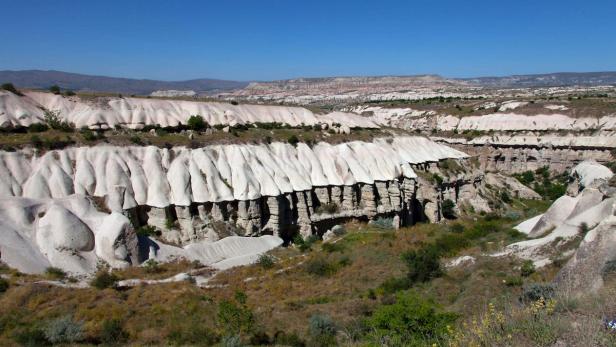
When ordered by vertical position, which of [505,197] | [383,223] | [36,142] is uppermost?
[36,142]

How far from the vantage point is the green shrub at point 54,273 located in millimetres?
19453

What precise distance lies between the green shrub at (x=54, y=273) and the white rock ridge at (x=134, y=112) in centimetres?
1724

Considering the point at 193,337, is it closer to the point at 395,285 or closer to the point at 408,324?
the point at 408,324

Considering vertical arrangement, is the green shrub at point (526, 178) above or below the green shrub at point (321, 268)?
below

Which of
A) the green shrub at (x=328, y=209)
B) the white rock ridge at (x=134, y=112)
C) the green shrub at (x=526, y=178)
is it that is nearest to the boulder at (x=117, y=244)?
the green shrub at (x=328, y=209)

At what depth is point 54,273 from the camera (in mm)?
19656

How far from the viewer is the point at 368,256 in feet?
71.3

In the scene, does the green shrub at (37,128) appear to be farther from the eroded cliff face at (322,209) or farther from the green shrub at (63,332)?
the green shrub at (63,332)

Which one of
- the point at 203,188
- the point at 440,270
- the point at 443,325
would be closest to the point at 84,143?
the point at 203,188

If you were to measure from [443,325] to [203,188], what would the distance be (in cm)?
2158

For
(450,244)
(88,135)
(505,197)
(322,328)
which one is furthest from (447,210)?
(322,328)

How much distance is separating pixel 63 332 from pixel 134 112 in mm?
32318

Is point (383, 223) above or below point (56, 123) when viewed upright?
below

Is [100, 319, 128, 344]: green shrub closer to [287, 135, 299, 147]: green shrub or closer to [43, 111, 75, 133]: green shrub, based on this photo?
[43, 111, 75, 133]: green shrub
